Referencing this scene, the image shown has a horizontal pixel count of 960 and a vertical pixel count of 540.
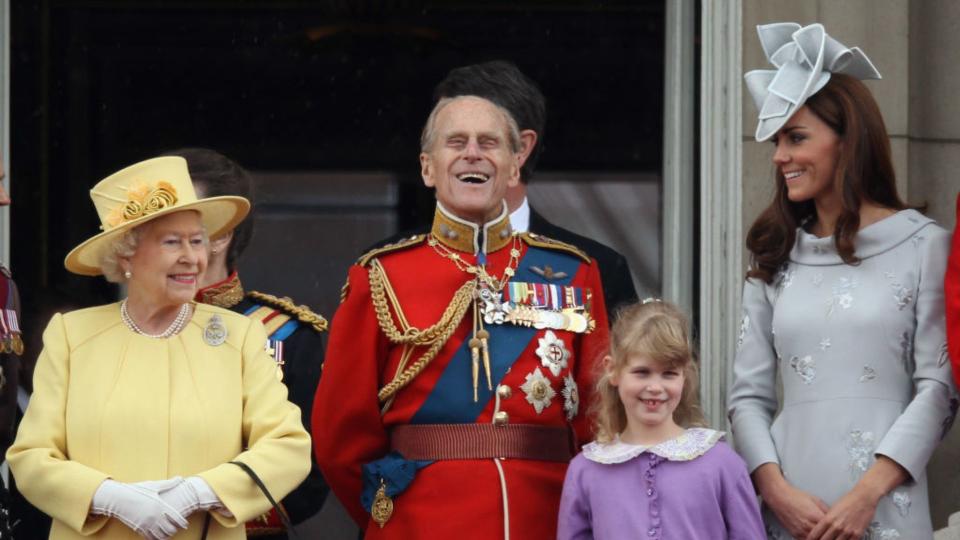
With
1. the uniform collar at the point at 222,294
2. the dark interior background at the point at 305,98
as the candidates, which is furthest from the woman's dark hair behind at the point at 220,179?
the dark interior background at the point at 305,98

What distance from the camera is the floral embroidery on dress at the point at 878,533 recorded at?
17.6 feet

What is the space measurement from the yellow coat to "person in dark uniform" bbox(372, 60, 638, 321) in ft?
3.59

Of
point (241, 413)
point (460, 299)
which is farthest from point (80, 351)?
point (460, 299)

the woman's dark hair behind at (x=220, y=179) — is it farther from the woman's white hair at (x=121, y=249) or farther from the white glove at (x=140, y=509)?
the white glove at (x=140, y=509)

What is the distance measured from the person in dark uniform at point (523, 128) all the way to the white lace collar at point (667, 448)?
0.93 metres

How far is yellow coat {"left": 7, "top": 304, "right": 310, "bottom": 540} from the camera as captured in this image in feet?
16.7

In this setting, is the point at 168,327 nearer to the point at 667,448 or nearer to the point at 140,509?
the point at 140,509

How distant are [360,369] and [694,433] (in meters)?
0.86

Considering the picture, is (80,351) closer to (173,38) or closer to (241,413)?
(241,413)

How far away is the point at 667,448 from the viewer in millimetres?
5320

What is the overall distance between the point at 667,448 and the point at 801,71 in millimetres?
1082

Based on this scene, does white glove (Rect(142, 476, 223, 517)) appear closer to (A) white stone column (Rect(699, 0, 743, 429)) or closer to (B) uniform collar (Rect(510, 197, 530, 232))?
(B) uniform collar (Rect(510, 197, 530, 232))

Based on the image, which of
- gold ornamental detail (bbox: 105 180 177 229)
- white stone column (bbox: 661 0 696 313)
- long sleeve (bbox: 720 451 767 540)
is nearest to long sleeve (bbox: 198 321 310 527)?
gold ornamental detail (bbox: 105 180 177 229)

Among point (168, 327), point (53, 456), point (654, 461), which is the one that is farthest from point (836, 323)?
point (53, 456)
